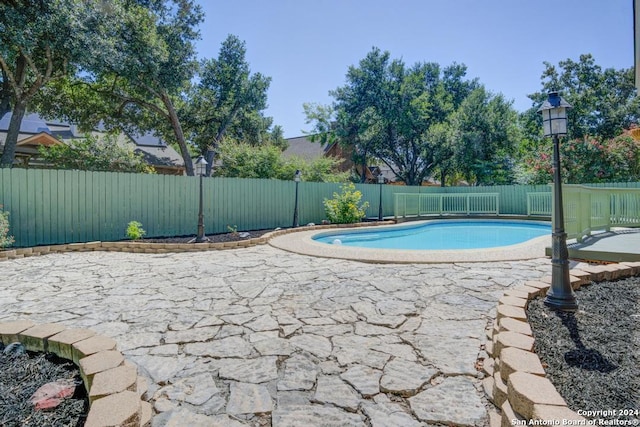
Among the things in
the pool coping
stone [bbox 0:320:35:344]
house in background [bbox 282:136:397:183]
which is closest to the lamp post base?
the pool coping

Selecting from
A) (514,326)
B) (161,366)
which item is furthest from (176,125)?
(514,326)

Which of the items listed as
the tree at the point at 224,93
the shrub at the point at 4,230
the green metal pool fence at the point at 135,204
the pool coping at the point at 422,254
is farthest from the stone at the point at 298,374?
the tree at the point at 224,93

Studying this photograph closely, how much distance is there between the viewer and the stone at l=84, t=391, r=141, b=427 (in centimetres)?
146

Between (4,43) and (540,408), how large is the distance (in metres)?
13.6

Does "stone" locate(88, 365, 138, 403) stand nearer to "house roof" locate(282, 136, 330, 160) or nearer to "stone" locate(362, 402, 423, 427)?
"stone" locate(362, 402, 423, 427)

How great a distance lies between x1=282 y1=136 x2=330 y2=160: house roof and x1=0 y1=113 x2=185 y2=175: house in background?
825cm

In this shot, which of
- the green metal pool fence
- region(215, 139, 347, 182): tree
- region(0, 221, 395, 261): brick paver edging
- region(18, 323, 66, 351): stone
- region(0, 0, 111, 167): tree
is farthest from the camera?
region(215, 139, 347, 182): tree

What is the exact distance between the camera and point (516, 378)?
169 centimetres

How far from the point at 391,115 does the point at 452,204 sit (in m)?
6.70

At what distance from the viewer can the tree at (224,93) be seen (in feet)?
57.4

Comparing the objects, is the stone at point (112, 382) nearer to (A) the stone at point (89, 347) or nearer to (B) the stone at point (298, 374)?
(A) the stone at point (89, 347)

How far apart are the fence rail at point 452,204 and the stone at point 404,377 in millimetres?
12514

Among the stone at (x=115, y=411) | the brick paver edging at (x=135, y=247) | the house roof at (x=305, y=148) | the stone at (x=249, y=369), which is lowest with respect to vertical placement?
the stone at (x=249, y=369)

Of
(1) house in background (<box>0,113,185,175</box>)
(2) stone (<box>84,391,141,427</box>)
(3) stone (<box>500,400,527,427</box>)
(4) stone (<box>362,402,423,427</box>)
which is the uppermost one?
(1) house in background (<box>0,113,185,175</box>)
